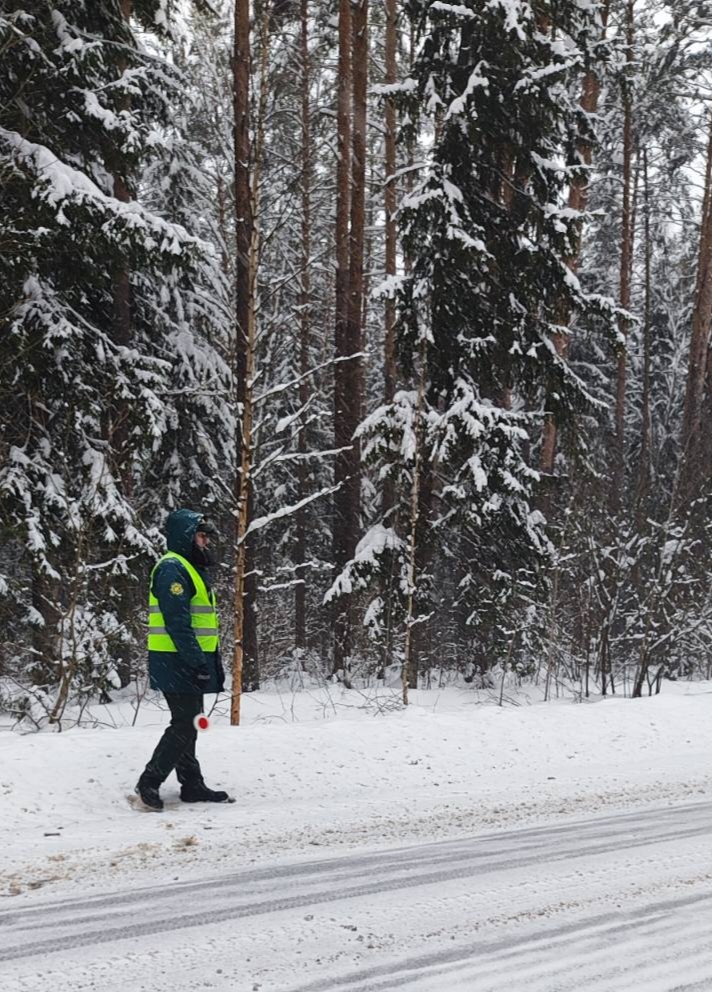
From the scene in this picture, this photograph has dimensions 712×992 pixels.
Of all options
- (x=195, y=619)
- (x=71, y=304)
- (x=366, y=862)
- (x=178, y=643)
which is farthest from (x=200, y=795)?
(x=71, y=304)

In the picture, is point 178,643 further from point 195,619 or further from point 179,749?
point 179,749

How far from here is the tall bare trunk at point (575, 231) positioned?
1380 cm

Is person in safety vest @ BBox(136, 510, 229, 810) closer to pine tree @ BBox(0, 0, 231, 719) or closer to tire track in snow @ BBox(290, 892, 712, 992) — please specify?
tire track in snow @ BBox(290, 892, 712, 992)

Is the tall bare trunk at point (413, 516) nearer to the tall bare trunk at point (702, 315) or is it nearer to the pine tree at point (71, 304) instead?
the pine tree at point (71, 304)

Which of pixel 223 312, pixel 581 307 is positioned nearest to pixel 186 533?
pixel 581 307

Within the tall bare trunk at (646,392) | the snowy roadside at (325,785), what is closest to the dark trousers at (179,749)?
the snowy roadside at (325,785)

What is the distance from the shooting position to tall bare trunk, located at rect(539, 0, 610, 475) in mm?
13805

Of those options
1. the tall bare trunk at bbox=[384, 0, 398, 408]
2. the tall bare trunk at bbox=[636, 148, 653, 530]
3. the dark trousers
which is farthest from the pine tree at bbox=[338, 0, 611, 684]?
the dark trousers

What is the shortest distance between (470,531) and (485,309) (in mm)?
3338

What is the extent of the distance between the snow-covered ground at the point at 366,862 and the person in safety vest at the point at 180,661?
0.25 metres

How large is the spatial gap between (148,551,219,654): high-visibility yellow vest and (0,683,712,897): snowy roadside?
107cm

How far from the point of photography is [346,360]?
486 inches

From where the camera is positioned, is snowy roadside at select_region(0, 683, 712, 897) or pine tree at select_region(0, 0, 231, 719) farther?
pine tree at select_region(0, 0, 231, 719)

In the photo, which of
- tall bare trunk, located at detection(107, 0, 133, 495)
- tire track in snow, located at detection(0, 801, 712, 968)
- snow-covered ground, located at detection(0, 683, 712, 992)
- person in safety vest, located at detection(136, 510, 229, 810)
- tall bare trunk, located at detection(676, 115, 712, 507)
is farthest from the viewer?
tall bare trunk, located at detection(676, 115, 712, 507)
